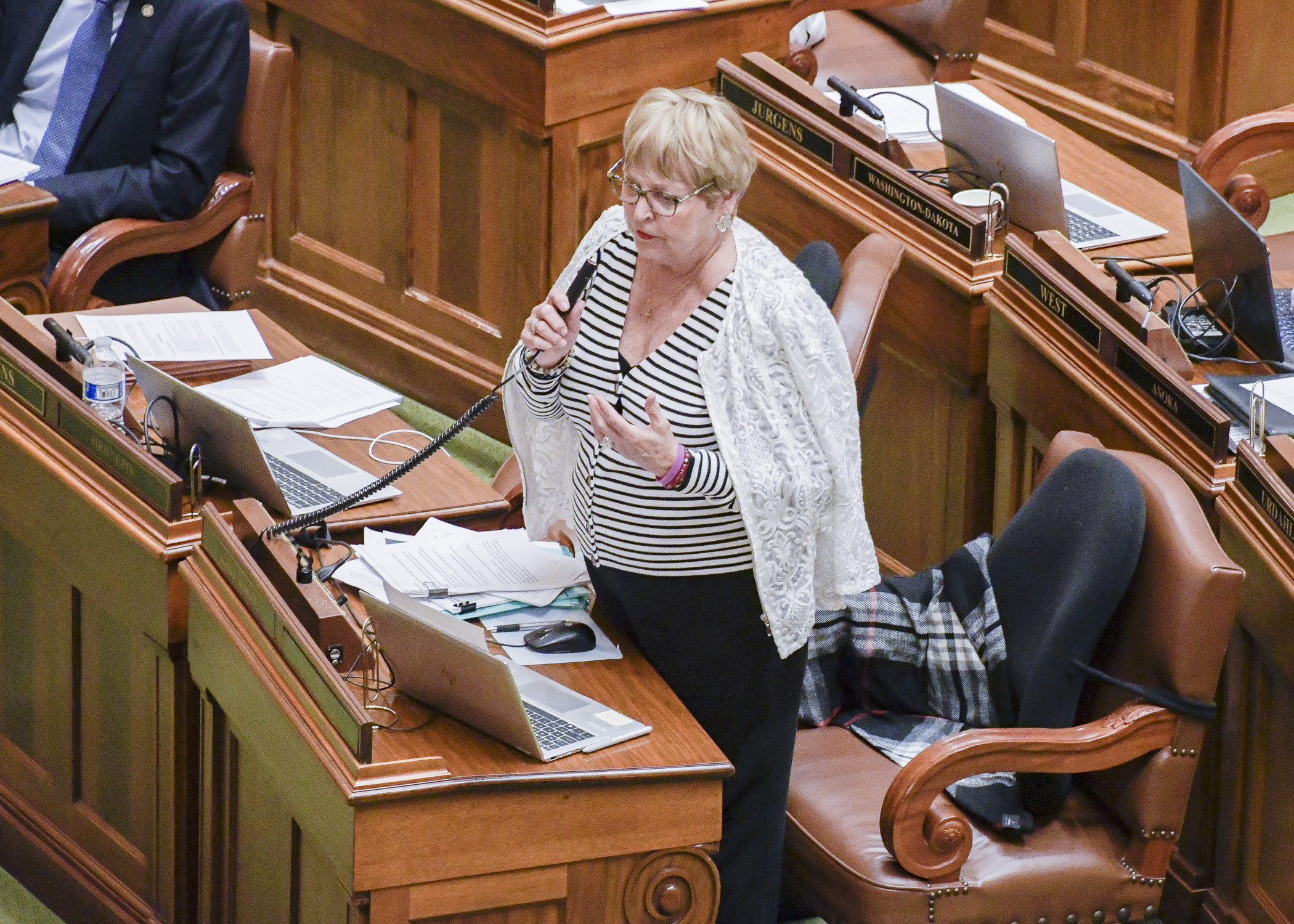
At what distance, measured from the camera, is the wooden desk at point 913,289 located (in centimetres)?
349

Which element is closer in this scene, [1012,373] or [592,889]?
[592,889]

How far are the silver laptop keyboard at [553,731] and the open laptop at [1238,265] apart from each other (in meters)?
1.61

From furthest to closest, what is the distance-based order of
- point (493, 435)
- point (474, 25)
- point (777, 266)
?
point (493, 435)
point (474, 25)
point (777, 266)

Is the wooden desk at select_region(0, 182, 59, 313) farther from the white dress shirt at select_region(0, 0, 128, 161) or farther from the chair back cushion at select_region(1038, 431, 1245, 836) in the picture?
the chair back cushion at select_region(1038, 431, 1245, 836)

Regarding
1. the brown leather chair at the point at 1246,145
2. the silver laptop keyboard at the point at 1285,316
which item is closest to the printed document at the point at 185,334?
the silver laptop keyboard at the point at 1285,316

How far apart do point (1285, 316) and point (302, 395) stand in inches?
72.3

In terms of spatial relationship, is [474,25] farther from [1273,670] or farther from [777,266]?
[1273,670]

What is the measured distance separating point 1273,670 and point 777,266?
38.4 inches

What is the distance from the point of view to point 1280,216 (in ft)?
18.0

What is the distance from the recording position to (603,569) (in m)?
2.47

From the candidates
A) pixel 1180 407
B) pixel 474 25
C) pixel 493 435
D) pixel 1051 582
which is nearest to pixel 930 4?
pixel 474 25

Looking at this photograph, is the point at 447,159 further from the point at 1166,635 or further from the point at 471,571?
the point at 1166,635

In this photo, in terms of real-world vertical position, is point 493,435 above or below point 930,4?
below

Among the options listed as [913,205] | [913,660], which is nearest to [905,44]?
[913,205]
